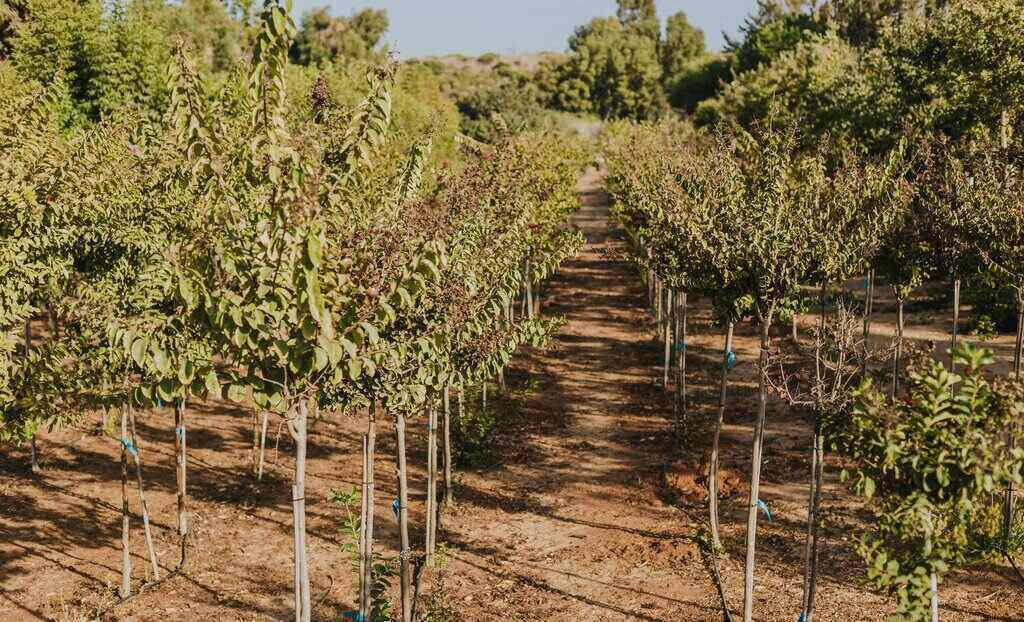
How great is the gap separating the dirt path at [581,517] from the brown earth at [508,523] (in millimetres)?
40

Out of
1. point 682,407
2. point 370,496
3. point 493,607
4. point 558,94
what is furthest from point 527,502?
point 558,94

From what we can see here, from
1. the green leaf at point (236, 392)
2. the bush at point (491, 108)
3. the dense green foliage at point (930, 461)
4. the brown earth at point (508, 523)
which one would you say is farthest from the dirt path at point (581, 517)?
the bush at point (491, 108)

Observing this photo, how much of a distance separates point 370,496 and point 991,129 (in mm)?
23098

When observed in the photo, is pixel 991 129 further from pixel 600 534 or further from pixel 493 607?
pixel 493 607

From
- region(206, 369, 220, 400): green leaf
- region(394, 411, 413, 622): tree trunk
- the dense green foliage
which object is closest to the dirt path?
region(394, 411, 413, 622): tree trunk

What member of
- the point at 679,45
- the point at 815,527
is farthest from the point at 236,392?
the point at 679,45

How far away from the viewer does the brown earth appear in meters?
10.7

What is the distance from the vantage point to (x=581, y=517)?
13.6 m

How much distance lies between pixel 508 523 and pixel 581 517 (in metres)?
1.27

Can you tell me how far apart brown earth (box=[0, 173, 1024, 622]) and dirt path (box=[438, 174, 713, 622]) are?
0.13 feet

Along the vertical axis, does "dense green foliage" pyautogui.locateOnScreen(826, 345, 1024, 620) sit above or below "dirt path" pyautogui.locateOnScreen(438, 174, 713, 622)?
above

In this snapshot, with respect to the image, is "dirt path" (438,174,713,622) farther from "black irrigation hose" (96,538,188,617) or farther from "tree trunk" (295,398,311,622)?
"tree trunk" (295,398,311,622)

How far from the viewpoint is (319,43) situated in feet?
304

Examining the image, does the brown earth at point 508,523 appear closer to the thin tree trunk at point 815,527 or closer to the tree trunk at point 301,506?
the thin tree trunk at point 815,527
